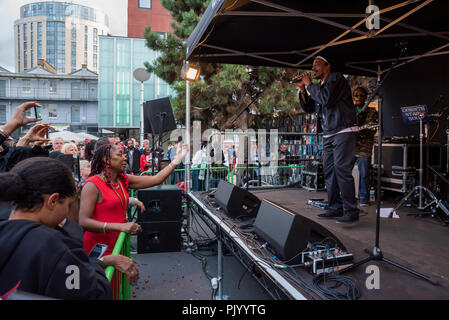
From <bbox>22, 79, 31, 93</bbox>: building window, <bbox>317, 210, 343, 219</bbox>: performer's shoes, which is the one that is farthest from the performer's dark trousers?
<bbox>22, 79, 31, 93</bbox>: building window

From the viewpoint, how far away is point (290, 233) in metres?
2.12

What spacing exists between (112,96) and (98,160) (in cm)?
2962

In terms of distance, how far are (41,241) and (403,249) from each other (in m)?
2.82

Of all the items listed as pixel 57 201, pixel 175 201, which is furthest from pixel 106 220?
pixel 175 201

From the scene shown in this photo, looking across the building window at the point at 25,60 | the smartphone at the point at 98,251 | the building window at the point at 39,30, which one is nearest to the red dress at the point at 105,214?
the smartphone at the point at 98,251

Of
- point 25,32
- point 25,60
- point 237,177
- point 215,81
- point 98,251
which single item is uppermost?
point 25,32

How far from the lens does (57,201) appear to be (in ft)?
4.19

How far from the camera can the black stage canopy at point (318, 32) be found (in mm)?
3916

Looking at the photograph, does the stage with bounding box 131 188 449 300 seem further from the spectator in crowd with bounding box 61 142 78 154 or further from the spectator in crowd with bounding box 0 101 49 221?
the spectator in crowd with bounding box 61 142 78 154

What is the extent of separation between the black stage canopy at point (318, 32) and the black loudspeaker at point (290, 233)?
99.4 inches

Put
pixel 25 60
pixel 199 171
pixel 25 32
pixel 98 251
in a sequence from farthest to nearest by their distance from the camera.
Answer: pixel 25 60 → pixel 25 32 → pixel 199 171 → pixel 98 251

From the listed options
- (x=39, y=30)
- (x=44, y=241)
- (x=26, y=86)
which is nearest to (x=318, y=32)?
(x=44, y=241)

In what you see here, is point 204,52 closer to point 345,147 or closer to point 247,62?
point 247,62

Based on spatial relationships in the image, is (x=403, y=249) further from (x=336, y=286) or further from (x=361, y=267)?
(x=336, y=286)
